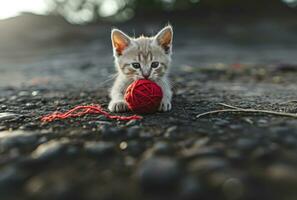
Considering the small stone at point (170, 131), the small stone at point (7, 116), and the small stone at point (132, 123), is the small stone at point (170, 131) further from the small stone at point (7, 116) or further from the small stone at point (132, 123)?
the small stone at point (7, 116)

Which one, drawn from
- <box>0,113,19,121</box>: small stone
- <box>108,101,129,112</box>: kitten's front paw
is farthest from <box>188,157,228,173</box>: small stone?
<box>0,113,19,121</box>: small stone

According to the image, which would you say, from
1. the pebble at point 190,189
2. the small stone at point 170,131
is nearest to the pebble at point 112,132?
the small stone at point 170,131

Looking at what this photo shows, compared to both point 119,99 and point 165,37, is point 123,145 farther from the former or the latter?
point 165,37

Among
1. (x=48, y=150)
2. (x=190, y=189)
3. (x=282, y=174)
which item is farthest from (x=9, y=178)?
(x=282, y=174)

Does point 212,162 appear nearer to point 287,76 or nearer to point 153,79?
point 153,79

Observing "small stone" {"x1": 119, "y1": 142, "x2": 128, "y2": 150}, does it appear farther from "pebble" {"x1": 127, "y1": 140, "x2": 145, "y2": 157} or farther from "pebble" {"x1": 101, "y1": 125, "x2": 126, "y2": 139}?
"pebble" {"x1": 101, "y1": 125, "x2": 126, "y2": 139}

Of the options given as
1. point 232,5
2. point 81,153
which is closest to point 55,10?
point 232,5
